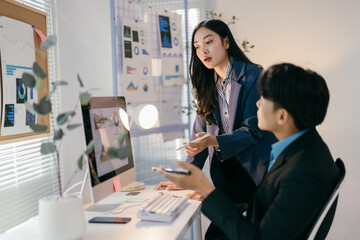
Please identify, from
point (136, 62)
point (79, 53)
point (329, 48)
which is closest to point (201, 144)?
point (136, 62)

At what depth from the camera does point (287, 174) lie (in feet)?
3.77

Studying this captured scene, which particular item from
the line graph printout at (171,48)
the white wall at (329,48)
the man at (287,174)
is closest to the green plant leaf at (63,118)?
the man at (287,174)

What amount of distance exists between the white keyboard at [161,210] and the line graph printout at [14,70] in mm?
905

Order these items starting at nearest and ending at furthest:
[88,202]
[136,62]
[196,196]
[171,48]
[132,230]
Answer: [132,230]
[88,202]
[196,196]
[136,62]
[171,48]

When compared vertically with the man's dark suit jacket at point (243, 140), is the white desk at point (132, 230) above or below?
below

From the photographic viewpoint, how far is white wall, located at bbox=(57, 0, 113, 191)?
2566 millimetres

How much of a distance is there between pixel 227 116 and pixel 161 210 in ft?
2.73

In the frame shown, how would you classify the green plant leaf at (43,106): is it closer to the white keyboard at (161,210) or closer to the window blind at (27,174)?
the white keyboard at (161,210)

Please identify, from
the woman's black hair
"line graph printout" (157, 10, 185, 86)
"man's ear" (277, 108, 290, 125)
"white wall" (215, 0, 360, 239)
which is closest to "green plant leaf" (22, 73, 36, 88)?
"man's ear" (277, 108, 290, 125)

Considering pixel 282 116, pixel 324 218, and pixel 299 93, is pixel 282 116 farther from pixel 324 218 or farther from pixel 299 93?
pixel 324 218

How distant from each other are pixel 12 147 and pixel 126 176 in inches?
29.3

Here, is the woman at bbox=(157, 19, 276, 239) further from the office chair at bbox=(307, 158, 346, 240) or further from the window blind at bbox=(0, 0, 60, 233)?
the window blind at bbox=(0, 0, 60, 233)

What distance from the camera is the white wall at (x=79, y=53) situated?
2.57 m

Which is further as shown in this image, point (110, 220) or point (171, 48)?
point (171, 48)
